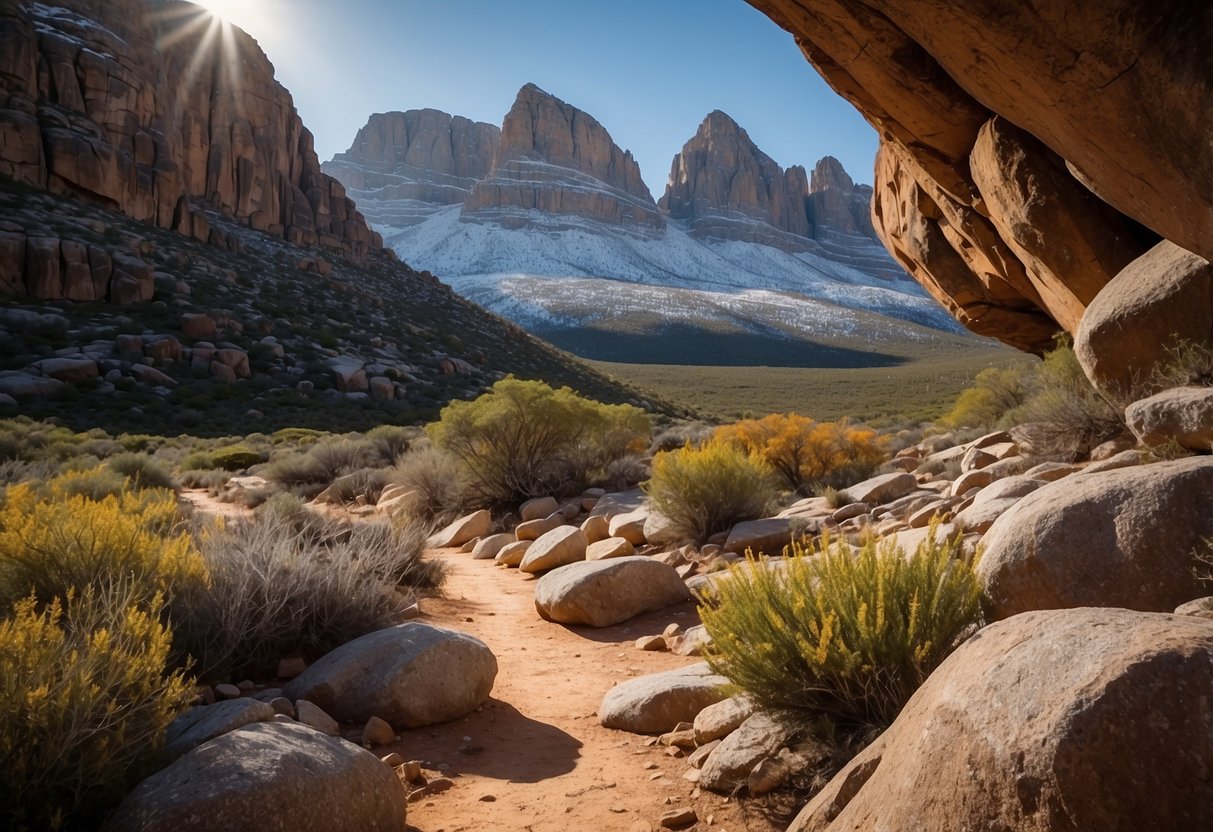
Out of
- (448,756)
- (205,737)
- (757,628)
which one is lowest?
(448,756)

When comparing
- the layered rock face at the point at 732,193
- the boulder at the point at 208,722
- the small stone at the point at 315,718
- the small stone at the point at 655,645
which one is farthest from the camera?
the layered rock face at the point at 732,193

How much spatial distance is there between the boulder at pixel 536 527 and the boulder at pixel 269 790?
750cm

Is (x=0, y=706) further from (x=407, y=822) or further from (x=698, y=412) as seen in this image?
(x=698, y=412)

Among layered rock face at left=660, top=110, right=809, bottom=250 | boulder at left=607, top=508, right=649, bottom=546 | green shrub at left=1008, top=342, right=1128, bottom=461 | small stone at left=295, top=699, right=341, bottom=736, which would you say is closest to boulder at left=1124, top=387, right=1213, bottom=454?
green shrub at left=1008, top=342, right=1128, bottom=461

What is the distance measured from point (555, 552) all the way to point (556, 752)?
4.86 meters

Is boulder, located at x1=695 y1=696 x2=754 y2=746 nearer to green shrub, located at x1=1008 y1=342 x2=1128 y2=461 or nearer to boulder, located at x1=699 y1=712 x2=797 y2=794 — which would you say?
boulder, located at x1=699 y1=712 x2=797 y2=794

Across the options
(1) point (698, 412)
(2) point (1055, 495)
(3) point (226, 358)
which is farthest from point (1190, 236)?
(1) point (698, 412)

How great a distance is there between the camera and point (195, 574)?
5.32 m

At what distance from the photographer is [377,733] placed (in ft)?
14.6

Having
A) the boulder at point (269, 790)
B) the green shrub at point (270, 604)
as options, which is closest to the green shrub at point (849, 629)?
the boulder at point (269, 790)

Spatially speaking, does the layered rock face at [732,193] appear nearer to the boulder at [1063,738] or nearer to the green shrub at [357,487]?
the green shrub at [357,487]

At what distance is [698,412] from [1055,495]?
3915 cm

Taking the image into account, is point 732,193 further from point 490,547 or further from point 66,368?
point 490,547

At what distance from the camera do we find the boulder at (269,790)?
2.77m
